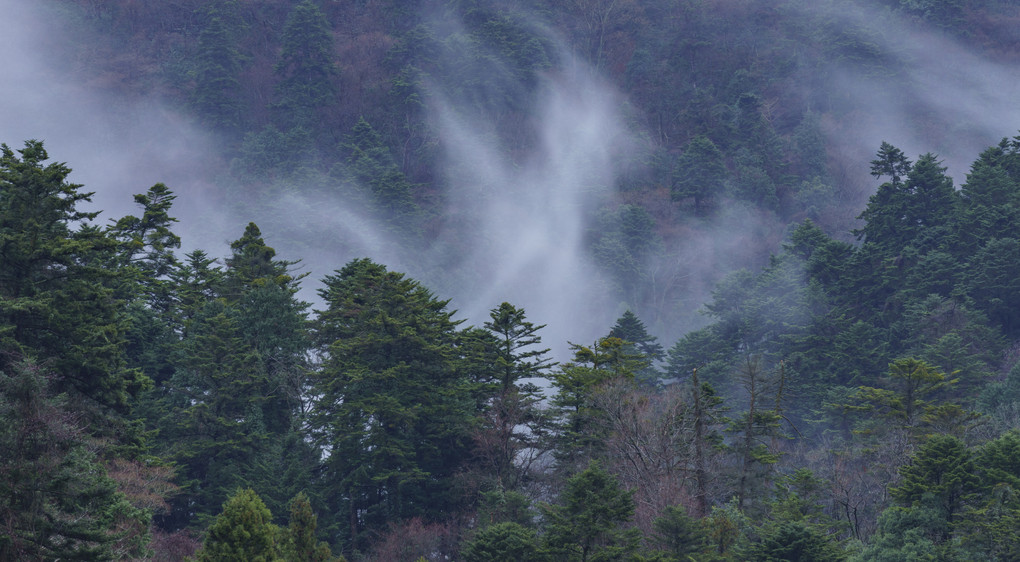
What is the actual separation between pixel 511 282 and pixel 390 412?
4829cm

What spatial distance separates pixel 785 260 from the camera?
204 ft

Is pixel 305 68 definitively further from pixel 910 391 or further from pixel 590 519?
pixel 590 519

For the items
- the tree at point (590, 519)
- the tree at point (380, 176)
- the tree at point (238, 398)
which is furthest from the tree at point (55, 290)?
the tree at point (380, 176)

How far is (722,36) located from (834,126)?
18.8 metres

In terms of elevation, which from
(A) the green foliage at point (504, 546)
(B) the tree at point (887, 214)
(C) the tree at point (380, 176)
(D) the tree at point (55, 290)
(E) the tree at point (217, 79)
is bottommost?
(A) the green foliage at point (504, 546)

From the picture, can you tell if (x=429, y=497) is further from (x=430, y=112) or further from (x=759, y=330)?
(x=430, y=112)

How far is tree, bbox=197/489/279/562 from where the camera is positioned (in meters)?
17.1

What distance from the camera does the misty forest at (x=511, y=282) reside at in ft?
83.0

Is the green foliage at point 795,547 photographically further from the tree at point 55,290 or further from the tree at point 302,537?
the tree at point 55,290

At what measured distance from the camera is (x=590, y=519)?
24078 mm

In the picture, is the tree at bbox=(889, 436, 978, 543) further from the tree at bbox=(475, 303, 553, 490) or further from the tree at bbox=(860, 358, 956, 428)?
the tree at bbox=(475, 303, 553, 490)

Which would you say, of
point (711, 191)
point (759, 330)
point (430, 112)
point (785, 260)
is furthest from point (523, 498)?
point (430, 112)

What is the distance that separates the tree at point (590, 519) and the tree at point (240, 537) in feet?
30.0

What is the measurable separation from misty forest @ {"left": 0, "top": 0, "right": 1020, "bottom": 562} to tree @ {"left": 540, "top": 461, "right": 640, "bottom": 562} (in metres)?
0.11
